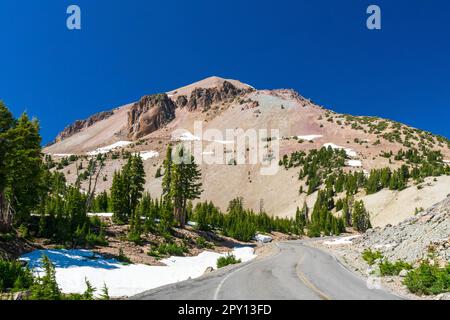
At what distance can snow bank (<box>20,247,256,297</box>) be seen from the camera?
70.7 ft

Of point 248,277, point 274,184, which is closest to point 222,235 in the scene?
point 248,277

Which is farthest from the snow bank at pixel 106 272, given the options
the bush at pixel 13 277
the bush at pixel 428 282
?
the bush at pixel 428 282

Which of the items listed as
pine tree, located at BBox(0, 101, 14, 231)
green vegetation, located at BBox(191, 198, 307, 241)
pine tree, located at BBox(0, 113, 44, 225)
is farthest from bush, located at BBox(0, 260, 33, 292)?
green vegetation, located at BBox(191, 198, 307, 241)

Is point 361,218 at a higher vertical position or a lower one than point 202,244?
higher

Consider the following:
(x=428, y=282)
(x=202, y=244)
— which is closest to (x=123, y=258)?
(x=202, y=244)

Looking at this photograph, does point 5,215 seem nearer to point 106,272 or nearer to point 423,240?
point 106,272

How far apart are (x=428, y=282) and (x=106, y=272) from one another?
68.4 ft

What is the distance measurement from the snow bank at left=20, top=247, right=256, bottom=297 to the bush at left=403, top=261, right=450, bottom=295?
46.3 ft

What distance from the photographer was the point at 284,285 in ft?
53.0

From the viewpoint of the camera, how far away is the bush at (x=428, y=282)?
15.0 meters

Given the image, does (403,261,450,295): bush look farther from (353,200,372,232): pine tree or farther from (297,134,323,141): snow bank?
(297,134,323,141): snow bank

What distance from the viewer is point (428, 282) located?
15.8 meters

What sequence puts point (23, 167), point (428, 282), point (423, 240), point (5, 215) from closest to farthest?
point (428, 282) < point (423, 240) < point (23, 167) < point (5, 215)
